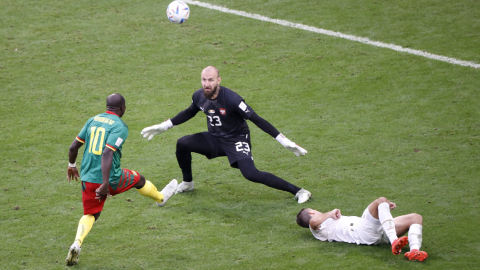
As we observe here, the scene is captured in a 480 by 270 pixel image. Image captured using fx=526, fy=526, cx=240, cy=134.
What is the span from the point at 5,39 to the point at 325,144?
8.29m

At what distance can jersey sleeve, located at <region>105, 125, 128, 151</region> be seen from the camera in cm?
579

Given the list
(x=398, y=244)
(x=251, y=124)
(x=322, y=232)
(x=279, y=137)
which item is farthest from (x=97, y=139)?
(x=251, y=124)

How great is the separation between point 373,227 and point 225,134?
98.5 inches

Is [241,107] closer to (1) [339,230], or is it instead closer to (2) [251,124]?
(1) [339,230]

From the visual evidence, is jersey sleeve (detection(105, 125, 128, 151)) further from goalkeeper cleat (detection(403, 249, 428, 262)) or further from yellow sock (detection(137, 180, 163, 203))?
goalkeeper cleat (detection(403, 249, 428, 262))

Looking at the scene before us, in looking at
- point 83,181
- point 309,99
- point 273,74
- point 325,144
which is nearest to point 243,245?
point 83,181

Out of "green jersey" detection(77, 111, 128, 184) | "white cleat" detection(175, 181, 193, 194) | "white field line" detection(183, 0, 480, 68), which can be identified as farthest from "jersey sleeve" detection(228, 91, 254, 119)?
"white field line" detection(183, 0, 480, 68)

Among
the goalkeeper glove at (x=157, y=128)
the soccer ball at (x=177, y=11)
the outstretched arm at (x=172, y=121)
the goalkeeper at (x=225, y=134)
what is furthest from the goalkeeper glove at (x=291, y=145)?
the soccer ball at (x=177, y=11)

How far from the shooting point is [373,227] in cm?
594

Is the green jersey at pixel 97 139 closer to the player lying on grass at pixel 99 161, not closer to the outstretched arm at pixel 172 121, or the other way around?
the player lying on grass at pixel 99 161

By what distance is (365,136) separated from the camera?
902 centimetres

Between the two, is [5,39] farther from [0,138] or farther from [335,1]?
[335,1]

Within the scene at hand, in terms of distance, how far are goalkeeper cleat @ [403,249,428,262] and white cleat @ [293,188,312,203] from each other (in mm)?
1854

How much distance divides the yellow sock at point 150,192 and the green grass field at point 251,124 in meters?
0.28
